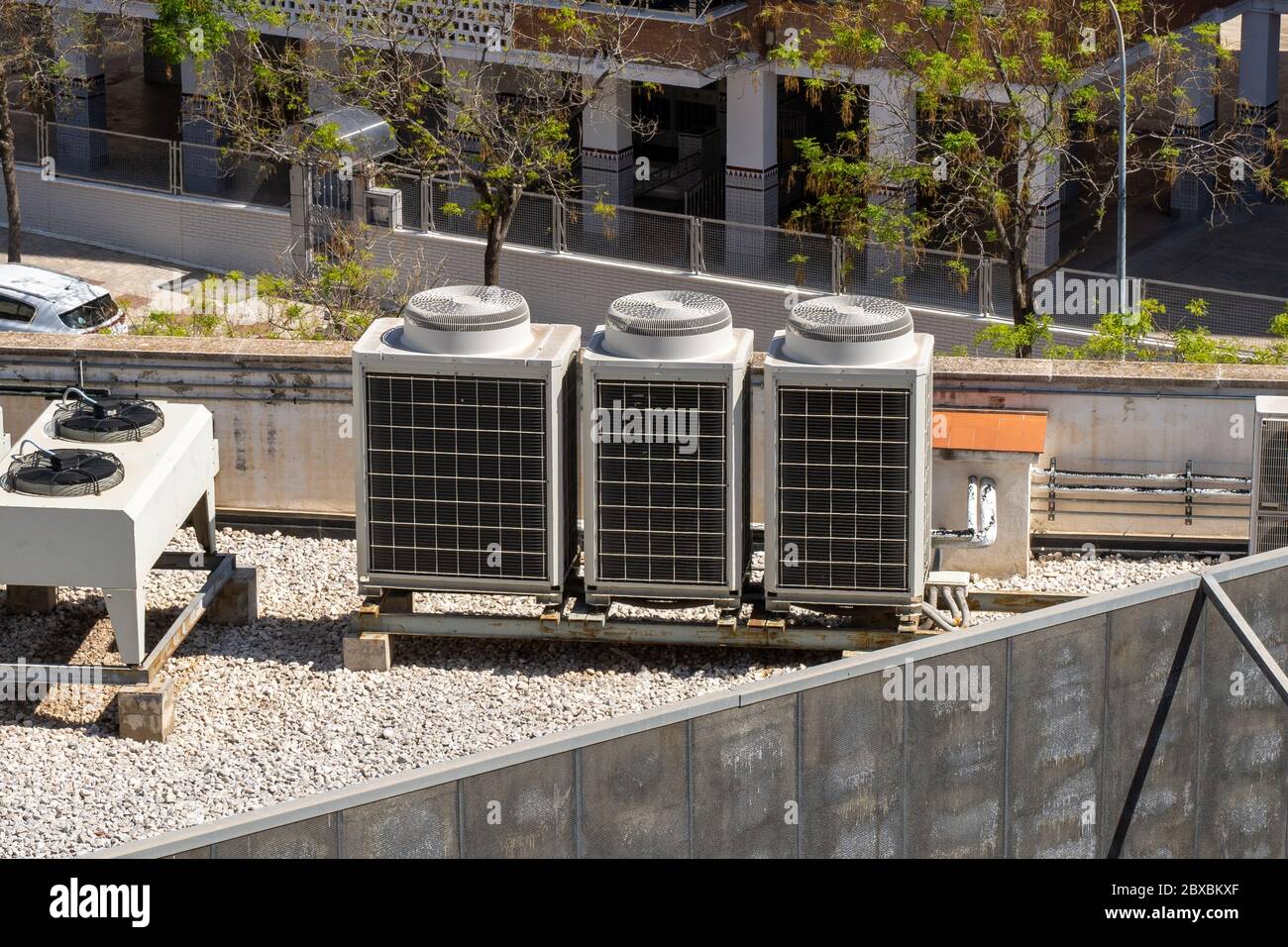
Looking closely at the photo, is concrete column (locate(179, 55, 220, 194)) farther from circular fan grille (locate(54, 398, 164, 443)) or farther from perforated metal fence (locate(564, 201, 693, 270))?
circular fan grille (locate(54, 398, 164, 443))

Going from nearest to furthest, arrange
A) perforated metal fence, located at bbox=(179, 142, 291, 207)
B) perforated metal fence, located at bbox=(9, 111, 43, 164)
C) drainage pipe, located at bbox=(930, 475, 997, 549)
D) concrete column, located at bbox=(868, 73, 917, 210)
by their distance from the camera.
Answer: drainage pipe, located at bbox=(930, 475, 997, 549)
concrete column, located at bbox=(868, 73, 917, 210)
perforated metal fence, located at bbox=(179, 142, 291, 207)
perforated metal fence, located at bbox=(9, 111, 43, 164)

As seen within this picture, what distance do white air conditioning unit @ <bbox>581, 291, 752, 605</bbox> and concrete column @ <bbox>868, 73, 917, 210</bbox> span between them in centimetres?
1447

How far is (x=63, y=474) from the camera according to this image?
13953 millimetres

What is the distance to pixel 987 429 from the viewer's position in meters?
15.6

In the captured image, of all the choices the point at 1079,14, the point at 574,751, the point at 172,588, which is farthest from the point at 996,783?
the point at 1079,14

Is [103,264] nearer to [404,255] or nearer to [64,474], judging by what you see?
[404,255]

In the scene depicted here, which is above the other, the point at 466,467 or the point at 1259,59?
the point at 1259,59

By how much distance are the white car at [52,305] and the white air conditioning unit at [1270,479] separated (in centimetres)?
1773

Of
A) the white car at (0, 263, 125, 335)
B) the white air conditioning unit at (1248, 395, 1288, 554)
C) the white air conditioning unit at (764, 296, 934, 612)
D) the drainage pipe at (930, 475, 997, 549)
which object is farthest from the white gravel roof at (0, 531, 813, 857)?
the white car at (0, 263, 125, 335)

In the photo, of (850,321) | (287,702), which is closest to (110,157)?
(287,702)

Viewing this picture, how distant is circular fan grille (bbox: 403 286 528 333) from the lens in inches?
556

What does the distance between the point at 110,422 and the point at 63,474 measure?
100cm

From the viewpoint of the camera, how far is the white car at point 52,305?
1138 inches

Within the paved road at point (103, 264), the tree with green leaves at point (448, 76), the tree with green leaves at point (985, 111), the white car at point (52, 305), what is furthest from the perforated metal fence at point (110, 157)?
the tree with green leaves at point (985, 111)
